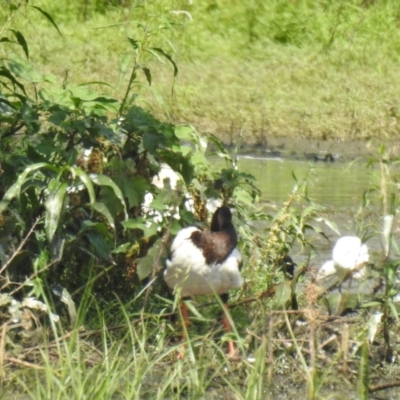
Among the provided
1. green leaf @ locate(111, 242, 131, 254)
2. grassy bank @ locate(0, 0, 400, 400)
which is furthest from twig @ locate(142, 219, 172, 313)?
green leaf @ locate(111, 242, 131, 254)

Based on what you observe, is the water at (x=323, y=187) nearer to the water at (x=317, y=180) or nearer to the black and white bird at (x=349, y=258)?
the water at (x=317, y=180)

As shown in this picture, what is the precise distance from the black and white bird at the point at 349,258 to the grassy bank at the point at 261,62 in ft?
20.3

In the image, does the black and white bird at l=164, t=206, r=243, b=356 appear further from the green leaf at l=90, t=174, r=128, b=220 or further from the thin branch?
the thin branch

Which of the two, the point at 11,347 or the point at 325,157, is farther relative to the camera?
the point at 325,157

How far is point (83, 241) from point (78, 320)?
883mm

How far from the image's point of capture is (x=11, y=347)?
3.69 metres

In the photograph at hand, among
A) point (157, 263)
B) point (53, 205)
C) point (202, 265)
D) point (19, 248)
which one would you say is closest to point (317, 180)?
point (202, 265)

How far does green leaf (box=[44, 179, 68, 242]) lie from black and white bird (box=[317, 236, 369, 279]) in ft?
3.52

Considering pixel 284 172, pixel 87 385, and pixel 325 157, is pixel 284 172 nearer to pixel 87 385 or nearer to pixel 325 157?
pixel 325 157

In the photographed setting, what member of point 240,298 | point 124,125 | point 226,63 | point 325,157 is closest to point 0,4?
point 124,125

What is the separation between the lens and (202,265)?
4371mm

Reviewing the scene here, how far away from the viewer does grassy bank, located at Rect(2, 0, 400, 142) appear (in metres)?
11.2

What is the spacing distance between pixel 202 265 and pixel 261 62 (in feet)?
27.8

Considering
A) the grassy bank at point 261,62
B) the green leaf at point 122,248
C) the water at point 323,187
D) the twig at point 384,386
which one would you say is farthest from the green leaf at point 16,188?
the grassy bank at point 261,62
